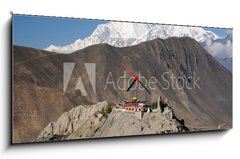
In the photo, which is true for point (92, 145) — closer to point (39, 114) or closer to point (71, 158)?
point (71, 158)

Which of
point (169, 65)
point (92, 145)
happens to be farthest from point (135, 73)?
point (92, 145)

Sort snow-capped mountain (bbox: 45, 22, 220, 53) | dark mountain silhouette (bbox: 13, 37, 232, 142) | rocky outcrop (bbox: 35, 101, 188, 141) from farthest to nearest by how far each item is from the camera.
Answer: snow-capped mountain (bbox: 45, 22, 220, 53) → rocky outcrop (bbox: 35, 101, 188, 141) → dark mountain silhouette (bbox: 13, 37, 232, 142)

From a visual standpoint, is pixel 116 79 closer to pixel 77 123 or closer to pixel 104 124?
pixel 104 124

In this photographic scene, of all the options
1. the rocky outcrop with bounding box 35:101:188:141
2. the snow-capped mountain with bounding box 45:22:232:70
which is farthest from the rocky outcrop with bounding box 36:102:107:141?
the snow-capped mountain with bounding box 45:22:232:70

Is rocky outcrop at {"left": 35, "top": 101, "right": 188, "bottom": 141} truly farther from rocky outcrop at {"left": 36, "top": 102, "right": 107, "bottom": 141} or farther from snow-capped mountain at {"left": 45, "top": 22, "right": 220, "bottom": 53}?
snow-capped mountain at {"left": 45, "top": 22, "right": 220, "bottom": 53}

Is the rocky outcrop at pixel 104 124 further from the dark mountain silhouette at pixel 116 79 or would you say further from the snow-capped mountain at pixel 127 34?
the snow-capped mountain at pixel 127 34

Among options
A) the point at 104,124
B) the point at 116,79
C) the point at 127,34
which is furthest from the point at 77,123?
the point at 127,34
